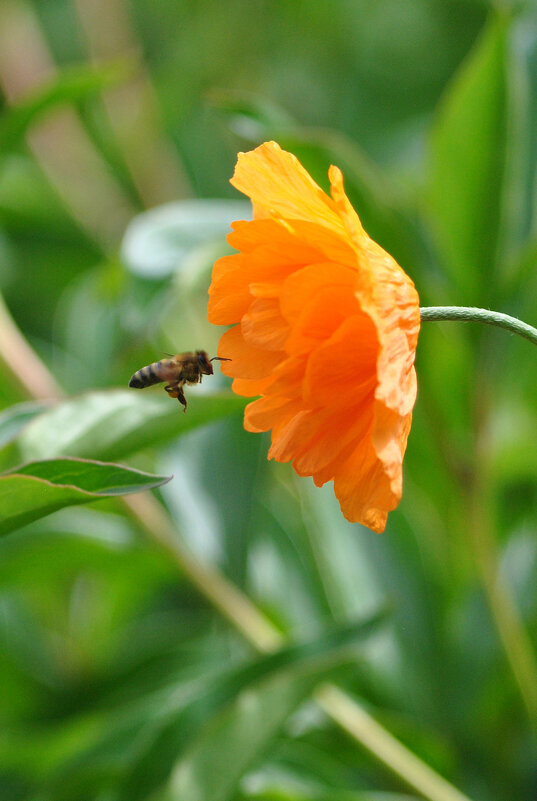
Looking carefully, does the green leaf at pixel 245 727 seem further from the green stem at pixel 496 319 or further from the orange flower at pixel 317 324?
the green stem at pixel 496 319

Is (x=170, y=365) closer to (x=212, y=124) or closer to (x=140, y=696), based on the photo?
(x=140, y=696)

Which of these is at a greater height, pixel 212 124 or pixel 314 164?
pixel 314 164

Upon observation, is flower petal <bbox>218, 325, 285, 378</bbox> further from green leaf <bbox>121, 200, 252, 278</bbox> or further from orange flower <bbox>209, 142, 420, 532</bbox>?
green leaf <bbox>121, 200, 252, 278</bbox>

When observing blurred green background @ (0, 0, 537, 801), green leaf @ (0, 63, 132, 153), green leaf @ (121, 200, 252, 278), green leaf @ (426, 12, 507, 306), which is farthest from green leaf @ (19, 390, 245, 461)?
green leaf @ (0, 63, 132, 153)

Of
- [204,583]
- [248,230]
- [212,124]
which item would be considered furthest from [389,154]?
[248,230]

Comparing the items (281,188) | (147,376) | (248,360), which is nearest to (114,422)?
(147,376)
